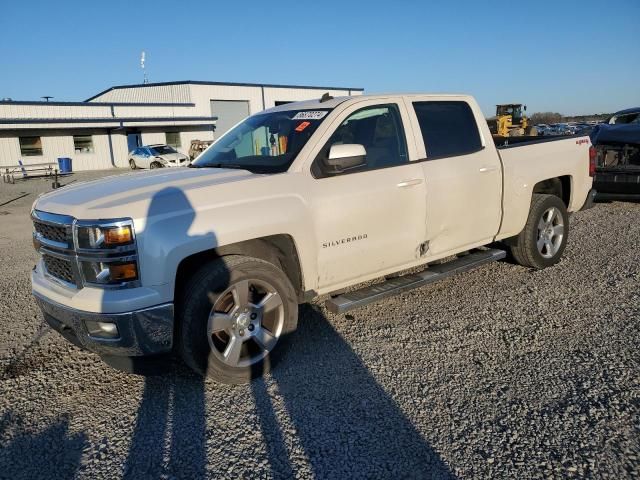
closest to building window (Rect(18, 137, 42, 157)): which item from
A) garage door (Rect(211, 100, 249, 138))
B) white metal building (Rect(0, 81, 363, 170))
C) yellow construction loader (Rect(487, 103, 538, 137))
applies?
white metal building (Rect(0, 81, 363, 170))

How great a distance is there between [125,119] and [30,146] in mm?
6497

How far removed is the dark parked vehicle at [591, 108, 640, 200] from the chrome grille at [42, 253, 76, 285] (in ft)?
29.6

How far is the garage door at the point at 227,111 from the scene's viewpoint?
43.4 m

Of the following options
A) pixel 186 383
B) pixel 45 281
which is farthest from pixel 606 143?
pixel 45 281

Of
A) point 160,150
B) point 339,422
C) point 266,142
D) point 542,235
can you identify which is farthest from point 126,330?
point 160,150

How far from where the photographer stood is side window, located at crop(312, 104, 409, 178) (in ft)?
13.7

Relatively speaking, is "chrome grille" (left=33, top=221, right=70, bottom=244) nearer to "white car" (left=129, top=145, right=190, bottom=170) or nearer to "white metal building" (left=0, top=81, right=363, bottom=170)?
"white car" (left=129, top=145, right=190, bottom=170)

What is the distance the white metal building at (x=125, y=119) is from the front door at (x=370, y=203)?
111 feet

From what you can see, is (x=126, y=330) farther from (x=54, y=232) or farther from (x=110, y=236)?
(x=54, y=232)

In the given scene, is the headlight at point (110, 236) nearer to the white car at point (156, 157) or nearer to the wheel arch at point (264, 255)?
the wheel arch at point (264, 255)

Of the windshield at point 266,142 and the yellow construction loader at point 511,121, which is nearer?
the windshield at point 266,142

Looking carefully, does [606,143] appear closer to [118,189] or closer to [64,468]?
[118,189]

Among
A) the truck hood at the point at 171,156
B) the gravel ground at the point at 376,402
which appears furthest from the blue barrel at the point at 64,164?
the gravel ground at the point at 376,402

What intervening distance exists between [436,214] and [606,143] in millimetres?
6659
